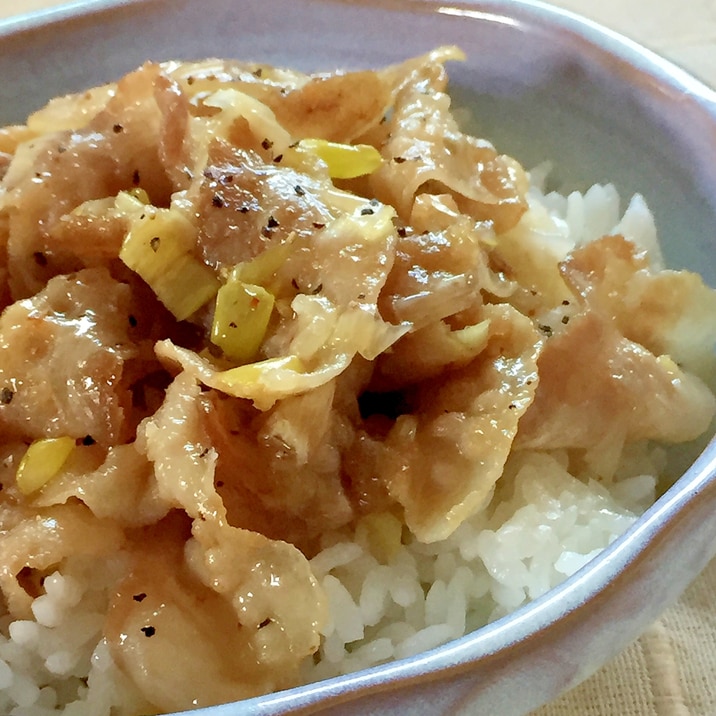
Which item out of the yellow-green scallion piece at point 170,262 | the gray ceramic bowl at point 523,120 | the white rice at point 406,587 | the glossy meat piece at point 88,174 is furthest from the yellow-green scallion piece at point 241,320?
the gray ceramic bowl at point 523,120

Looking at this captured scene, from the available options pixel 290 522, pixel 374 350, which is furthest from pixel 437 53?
pixel 290 522

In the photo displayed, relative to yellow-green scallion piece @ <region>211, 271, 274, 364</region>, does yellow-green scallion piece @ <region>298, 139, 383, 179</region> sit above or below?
above

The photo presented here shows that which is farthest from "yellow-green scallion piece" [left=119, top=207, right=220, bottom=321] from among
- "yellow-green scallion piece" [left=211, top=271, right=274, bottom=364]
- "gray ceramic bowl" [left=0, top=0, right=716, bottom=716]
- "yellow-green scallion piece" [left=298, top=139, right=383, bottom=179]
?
"gray ceramic bowl" [left=0, top=0, right=716, bottom=716]

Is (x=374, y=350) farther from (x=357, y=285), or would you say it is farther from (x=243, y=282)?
(x=243, y=282)

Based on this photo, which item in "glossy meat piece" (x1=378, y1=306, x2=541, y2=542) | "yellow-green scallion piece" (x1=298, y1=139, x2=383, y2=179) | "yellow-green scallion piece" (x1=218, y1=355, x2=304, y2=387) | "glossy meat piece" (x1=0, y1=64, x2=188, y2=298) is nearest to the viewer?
"yellow-green scallion piece" (x1=218, y1=355, x2=304, y2=387)

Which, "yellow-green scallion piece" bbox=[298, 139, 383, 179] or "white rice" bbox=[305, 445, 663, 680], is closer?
"white rice" bbox=[305, 445, 663, 680]

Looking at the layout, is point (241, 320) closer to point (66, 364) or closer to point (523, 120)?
point (66, 364)

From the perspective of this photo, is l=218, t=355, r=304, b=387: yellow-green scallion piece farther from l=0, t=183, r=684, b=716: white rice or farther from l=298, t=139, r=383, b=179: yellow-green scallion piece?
l=298, t=139, r=383, b=179: yellow-green scallion piece
